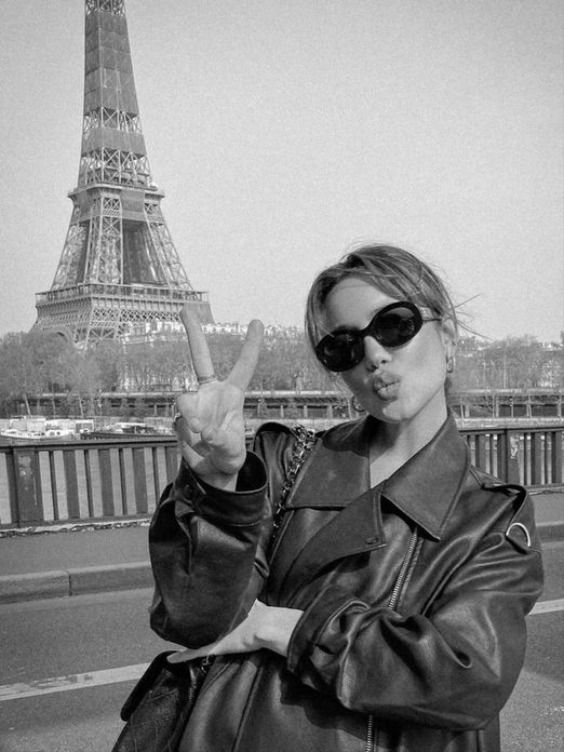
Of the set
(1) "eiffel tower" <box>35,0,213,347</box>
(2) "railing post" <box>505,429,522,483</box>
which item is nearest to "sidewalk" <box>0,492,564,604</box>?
(2) "railing post" <box>505,429,522,483</box>

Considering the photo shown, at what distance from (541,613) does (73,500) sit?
513 cm

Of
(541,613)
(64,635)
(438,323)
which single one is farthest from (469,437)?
(438,323)

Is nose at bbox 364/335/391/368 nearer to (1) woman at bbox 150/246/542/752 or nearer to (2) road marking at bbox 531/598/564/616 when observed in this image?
(1) woman at bbox 150/246/542/752

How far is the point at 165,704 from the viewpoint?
4.48ft

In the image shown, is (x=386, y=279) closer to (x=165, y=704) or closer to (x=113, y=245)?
(x=165, y=704)

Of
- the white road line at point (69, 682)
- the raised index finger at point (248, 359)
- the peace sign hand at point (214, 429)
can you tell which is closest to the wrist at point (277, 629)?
the peace sign hand at point (214, 429)

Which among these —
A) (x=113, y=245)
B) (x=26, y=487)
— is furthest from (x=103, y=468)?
(x=113, y=245)

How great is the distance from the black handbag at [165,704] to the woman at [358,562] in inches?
1.1

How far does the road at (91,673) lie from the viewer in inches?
146

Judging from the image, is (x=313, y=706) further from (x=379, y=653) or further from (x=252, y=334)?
(x=252, y=334)

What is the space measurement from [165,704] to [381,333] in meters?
0.75

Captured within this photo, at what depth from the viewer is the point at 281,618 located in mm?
1296

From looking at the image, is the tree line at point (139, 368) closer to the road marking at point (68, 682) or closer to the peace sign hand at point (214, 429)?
the road marking at point (68, 682)

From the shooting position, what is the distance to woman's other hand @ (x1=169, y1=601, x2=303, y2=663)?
127 centimetres
